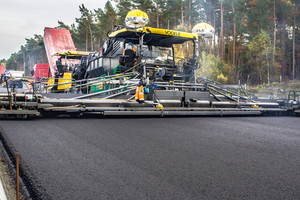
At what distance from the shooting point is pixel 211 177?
278 cm

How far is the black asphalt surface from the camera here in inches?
96.2

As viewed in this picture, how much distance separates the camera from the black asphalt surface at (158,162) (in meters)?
2.44

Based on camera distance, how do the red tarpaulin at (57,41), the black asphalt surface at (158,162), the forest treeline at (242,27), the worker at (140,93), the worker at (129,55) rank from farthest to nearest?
the forest treeline at (242,27), the red tarpaulin at (57,41), the worker at (129,55), the worker at (140,93), the black asphalt surface at (158,162)

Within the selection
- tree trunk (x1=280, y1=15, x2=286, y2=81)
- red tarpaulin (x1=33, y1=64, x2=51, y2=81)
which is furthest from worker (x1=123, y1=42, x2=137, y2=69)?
tree trunk (x1=280, y1=15, x2=286, y2=81)

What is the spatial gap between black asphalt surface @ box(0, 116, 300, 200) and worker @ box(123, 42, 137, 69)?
375 cm

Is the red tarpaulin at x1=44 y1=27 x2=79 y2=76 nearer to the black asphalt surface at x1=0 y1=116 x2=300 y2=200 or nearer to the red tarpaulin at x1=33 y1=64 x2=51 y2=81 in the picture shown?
the red tarpaulin at x1=33 y1=64 x2=51 y2=81

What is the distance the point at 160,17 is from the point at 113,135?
120 feet

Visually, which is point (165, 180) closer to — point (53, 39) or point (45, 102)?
point (45, 102)

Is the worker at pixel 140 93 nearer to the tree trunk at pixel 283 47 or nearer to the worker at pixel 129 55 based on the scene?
the worker at pixel 129 55

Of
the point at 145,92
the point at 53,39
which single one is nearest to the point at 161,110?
the point at 145,92

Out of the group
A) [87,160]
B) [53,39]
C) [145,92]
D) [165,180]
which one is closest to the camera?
[165,180]

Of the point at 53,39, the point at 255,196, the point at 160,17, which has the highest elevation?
the point at 160,17

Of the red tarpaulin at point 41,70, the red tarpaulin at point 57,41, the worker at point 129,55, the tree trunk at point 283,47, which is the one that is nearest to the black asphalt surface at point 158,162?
the worker at point 129,55

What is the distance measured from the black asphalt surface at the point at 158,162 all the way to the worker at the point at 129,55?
12.3 ft
